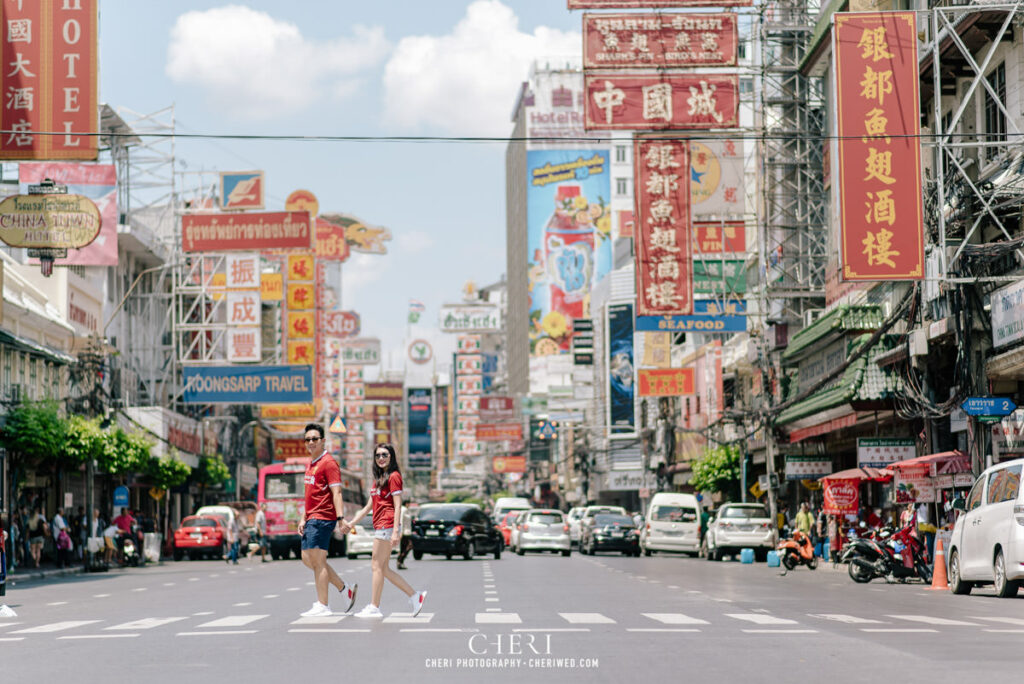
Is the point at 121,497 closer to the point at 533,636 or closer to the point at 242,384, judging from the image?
the point at 242,384

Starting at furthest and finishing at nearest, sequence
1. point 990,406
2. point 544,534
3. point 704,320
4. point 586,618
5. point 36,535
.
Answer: point 544,534
point 704,320
point 36,535
point 990,406
point 586,618

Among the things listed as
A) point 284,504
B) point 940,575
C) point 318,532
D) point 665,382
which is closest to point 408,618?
point 318,532

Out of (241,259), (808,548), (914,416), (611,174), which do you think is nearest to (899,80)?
(914,416)

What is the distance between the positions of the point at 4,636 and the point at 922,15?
25.1m

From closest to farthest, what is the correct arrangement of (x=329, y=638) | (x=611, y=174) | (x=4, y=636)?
(x=329, y=638), (x=4, y=636), (x=611, y=174)

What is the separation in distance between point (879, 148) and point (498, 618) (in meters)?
16.8

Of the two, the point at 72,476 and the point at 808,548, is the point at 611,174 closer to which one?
the point at 72,476

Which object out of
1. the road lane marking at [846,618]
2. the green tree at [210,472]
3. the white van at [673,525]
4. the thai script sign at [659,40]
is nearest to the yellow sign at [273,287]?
the green tree at [210,472]

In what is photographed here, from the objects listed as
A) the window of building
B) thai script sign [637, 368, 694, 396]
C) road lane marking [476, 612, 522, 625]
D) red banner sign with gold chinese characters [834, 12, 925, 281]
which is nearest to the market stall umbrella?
red banner sign with gold chinese characters [834, 12, 925, 281]

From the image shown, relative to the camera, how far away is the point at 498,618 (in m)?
16.1

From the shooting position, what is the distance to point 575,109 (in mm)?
145250

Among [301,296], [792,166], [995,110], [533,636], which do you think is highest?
[792,166]

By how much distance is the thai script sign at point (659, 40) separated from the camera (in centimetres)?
4309

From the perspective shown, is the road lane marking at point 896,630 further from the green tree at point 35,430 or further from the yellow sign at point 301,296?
the yellow sign at point 301,296
